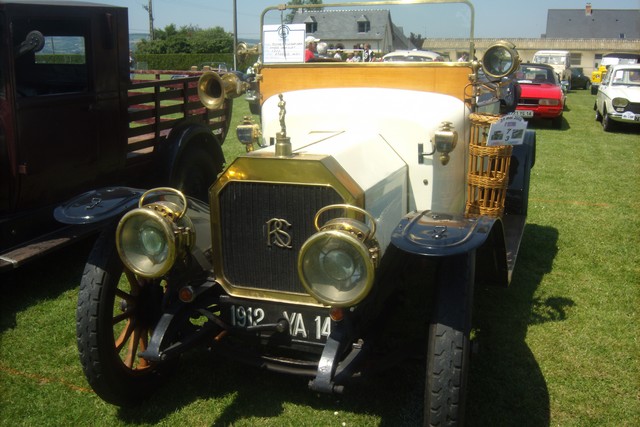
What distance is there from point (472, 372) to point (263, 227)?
150 cm

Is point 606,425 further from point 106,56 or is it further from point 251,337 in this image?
point 106,56

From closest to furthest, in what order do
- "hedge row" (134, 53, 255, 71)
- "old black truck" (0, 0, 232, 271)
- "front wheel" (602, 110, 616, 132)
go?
"old black truck" (0, 0, 232, 271) → "front wheel" (602, 110, 616, 132) → "hedge row" (134, 53, 255, 71)

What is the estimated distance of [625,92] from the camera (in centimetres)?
1216

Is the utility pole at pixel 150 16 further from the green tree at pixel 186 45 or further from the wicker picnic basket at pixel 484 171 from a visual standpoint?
the wicker picnic basket at pixel 484 171

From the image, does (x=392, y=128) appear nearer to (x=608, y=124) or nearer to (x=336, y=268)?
(x=336, y=268)

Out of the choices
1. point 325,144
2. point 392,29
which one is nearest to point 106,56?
point 392,29

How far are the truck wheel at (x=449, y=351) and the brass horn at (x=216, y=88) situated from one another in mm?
1886

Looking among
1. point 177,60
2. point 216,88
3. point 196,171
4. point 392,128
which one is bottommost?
point 196,171

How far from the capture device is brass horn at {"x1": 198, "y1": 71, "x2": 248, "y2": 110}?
3623mm

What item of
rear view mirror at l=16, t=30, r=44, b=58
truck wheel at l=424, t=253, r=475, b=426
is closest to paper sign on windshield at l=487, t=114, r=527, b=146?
truck wheel at l=424, t=253, r=475, b=426

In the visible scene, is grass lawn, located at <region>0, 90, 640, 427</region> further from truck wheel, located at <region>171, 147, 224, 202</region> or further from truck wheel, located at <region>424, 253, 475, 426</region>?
truck wheel, located at <region>171, 147, 224, 202</region>

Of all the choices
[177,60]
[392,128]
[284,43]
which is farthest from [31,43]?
[177,60]

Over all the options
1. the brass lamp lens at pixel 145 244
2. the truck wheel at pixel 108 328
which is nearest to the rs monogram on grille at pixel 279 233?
the brass lamp lens at pixel 145 244

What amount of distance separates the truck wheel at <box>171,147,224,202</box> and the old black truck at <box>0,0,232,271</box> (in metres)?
0.02
